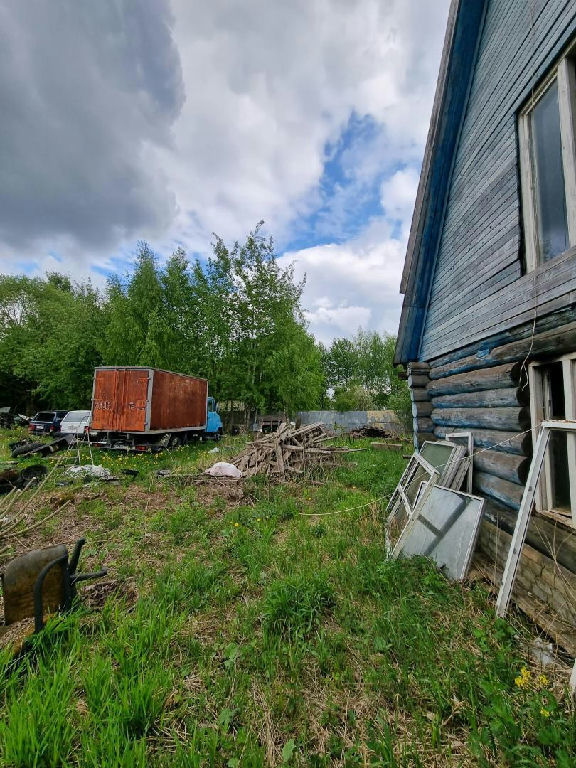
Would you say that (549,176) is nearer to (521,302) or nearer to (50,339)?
(521,302)

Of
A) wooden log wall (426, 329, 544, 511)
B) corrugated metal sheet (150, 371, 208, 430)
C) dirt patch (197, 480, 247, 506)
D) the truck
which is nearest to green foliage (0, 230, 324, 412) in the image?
corrugated metal sheet (150, 371, 208, 430)

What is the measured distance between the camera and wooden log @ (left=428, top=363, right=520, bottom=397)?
3.84 meters

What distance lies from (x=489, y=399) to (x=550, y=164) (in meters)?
2.79

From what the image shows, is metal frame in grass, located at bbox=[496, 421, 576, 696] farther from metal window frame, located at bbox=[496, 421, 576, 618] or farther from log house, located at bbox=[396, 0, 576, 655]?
log house, located at bbox=[396, 0, 576, 655]

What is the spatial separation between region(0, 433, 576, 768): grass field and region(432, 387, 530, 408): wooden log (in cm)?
214

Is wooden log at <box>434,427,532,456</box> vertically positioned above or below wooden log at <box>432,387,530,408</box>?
below

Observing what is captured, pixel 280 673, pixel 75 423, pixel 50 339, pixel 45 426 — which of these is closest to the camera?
pixel 280 673

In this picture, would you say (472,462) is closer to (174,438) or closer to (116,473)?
(116,473)

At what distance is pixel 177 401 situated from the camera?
14844mm

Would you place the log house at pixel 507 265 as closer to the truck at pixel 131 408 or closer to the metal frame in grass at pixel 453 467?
the metal frame in grass at pixel 453 467

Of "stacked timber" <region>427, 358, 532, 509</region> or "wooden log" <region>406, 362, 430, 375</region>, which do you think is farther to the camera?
"wooden log" <region>406, 362, 430, 375</region>

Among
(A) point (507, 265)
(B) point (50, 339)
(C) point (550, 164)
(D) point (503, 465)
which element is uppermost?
(B) point (50, 339)

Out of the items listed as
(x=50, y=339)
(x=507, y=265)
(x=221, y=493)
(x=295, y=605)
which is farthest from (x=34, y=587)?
(x=50, y=339)

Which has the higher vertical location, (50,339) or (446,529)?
(50,339)
